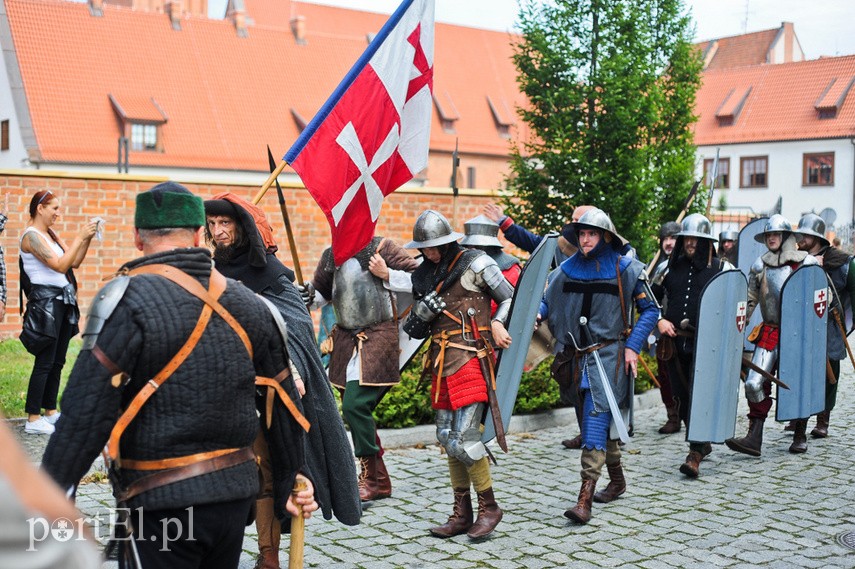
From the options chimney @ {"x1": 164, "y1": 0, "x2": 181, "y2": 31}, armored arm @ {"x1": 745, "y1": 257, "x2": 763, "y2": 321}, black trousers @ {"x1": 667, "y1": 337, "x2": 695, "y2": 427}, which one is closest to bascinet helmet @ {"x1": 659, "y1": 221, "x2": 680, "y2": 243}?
armored arm @ {"x1": 745, "y1": 257, "x2": 763, "y2": 321}

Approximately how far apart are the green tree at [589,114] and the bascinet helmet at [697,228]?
11.2 ft

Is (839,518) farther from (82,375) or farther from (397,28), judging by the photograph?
(82,375)

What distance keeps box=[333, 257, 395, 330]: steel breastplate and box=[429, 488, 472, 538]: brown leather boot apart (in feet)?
4.18

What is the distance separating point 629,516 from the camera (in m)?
5.93

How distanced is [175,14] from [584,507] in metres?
41.3

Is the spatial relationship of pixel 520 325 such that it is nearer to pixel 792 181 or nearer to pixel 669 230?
pixel 669 230

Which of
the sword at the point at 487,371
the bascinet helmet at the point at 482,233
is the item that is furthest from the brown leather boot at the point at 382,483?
the bascinet helmet at the point at 482,233

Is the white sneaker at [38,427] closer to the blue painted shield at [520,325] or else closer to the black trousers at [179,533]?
A: the blue painted shield at [520,325]

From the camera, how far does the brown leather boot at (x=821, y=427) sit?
27.6 ft

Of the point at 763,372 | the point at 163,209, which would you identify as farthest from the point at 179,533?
the point at 763,372

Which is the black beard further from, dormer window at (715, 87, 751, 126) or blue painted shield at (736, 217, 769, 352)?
dormer window at (715, 87, 751, 126)

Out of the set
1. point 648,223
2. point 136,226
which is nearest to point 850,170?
point 648,223

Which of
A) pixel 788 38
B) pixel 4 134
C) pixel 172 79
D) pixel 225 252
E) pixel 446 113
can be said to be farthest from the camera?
pixel 788 38

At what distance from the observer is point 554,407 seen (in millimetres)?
9164
